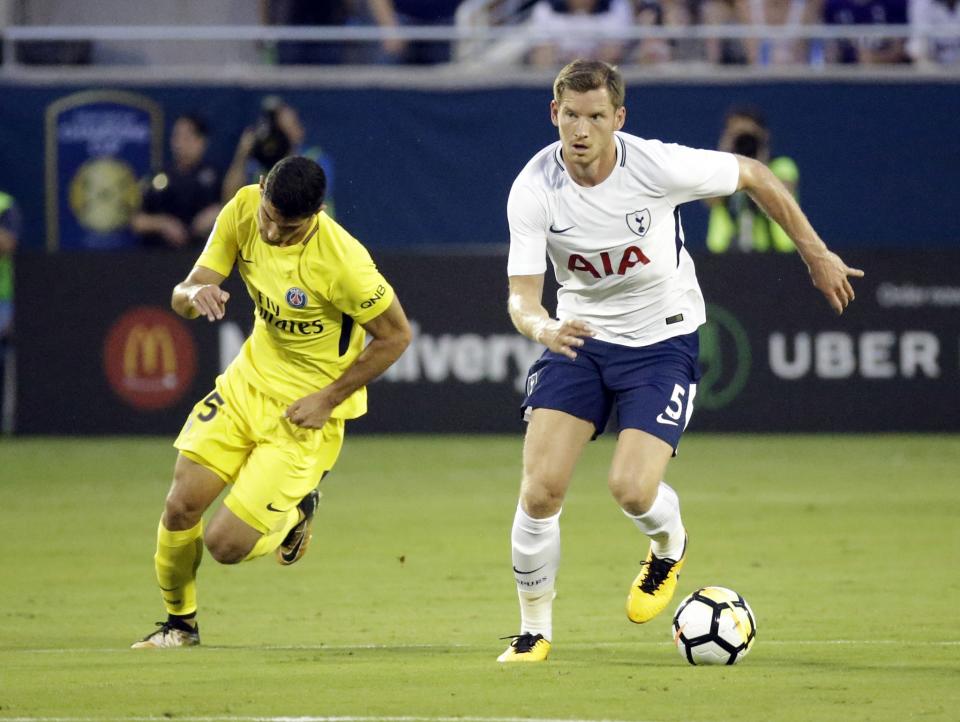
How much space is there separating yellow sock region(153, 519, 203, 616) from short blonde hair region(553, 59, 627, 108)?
2.40 m

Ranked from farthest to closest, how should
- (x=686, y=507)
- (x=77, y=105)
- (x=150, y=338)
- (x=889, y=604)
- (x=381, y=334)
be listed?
(x=77, y=105), (x=150, y=338), (x=686, y=507), (x=889, y=604), (x=381, y=334)

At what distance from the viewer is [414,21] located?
19.2m

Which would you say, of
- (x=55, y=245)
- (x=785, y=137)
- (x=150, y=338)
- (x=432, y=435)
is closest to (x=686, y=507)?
(x=432, y=435)

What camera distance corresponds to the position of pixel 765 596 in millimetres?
8906

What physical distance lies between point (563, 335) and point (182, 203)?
34.8 ft

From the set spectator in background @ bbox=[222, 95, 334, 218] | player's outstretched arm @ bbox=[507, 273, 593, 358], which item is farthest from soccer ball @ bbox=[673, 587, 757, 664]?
spectator in background @ bbox=[222, 95, 334, 218]

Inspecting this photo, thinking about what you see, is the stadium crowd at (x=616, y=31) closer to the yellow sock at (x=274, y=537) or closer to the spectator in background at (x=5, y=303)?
the spectator in background at (x=5, y=303)

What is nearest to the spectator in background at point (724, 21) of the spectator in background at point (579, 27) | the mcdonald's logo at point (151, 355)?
the spectator in background at point (579, 27)

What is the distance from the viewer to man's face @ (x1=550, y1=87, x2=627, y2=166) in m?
6.89

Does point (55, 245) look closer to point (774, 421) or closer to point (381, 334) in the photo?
point (774, 421)

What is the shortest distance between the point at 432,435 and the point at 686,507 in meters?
4.52

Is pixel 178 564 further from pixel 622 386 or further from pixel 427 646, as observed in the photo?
pixel 622 386

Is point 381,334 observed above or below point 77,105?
above

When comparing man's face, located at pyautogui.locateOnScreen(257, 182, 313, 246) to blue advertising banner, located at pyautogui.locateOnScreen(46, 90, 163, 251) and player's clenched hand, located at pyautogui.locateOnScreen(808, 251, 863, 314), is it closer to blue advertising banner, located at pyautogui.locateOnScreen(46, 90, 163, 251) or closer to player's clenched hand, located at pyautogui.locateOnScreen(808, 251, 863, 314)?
player's clenched hand, located at pyautogui.locateOnScreen(808, 251, 863, 314)
